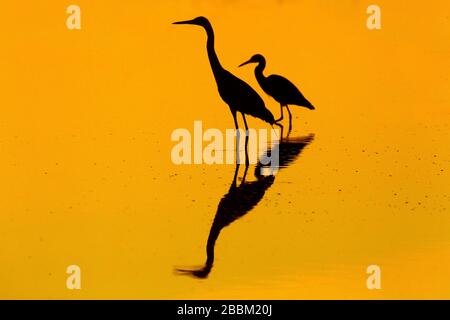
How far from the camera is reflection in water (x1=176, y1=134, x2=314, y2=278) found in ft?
34.1

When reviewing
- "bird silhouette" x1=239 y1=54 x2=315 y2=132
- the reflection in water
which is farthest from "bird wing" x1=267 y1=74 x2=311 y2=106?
the reflection in water

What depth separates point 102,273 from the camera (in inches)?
397

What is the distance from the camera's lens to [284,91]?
62.3ft

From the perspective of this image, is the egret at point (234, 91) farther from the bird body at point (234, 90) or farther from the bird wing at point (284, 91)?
the bird wing at point (284, 91)

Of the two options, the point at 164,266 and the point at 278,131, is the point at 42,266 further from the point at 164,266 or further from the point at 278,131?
the point at 278,131

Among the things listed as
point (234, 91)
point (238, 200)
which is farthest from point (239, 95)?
point (238, 200)

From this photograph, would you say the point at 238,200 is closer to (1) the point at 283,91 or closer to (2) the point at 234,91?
(2) the point at 234,91

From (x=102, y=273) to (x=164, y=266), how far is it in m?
0.55

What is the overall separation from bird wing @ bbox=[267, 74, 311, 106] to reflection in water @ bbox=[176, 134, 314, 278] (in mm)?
3380

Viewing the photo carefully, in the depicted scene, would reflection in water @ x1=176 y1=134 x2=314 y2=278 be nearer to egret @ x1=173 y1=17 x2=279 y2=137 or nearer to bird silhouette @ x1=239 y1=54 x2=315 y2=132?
egret @ x1=173 y1=17 x2=279 y2=137

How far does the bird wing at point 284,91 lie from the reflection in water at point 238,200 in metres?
3.38

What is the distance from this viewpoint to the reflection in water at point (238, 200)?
34.1 ft

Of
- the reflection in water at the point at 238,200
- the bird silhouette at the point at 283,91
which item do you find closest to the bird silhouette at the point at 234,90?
the reflection in water at the point at 238,200

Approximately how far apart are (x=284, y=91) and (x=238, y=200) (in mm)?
6762
